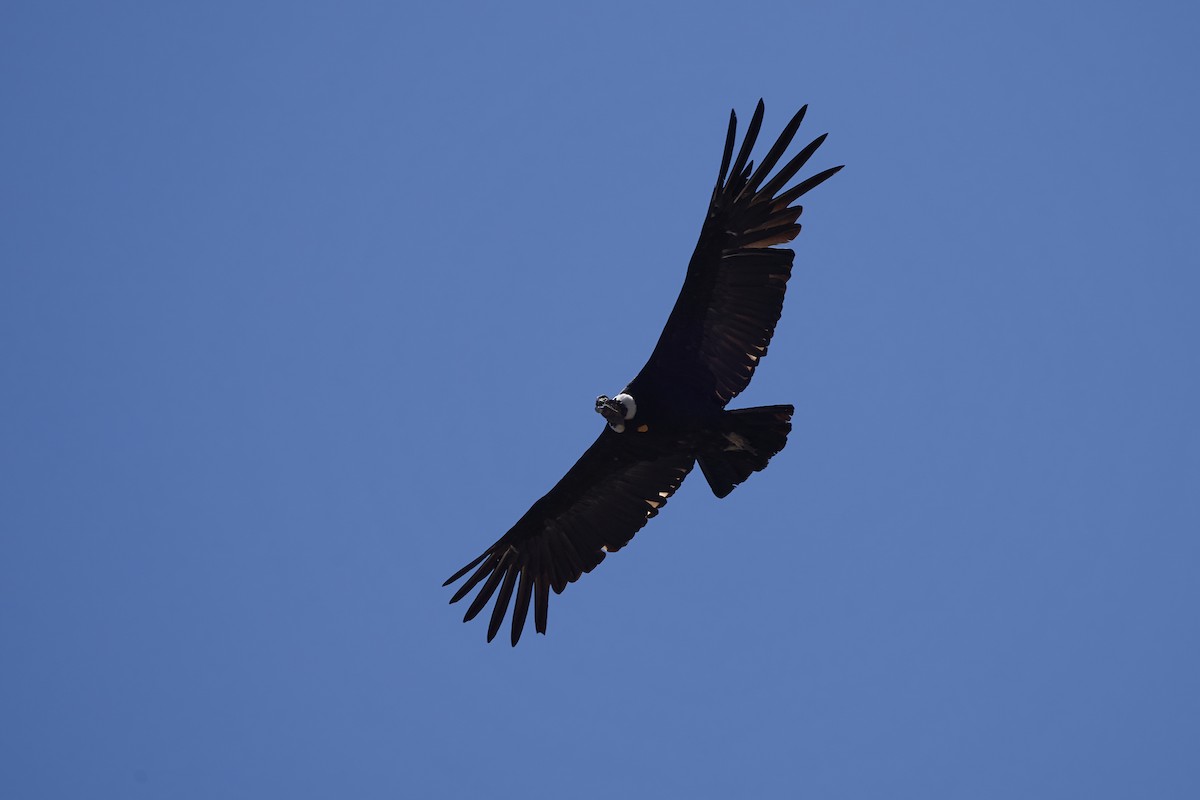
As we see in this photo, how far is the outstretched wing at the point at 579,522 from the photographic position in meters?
17.6

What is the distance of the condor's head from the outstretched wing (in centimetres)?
42

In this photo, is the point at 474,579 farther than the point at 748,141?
Yes

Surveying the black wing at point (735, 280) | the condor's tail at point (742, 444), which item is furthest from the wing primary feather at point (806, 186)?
the condor's tail at point (742, 444)

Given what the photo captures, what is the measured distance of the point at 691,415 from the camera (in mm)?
16781

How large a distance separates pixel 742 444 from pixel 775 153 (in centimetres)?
371

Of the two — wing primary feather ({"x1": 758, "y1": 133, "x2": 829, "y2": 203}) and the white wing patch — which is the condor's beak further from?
wing primary feather ({"x1": 758, "y1": 133, "x2": 829, "y2": 203})

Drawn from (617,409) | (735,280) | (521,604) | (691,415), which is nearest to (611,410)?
(617,409)

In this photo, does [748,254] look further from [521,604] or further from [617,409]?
[521,604]

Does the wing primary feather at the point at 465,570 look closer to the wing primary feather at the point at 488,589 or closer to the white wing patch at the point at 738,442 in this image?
the wing primary feather at the point at 488,589

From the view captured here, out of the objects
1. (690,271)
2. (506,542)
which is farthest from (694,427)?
(506,542)

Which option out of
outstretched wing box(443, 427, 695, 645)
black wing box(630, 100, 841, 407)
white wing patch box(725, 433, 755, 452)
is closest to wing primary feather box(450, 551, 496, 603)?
outstretched wing box(443, 427, 695, 645)

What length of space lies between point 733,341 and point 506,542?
14.1ft

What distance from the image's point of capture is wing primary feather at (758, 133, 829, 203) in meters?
15.7

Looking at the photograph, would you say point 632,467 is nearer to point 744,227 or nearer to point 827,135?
point 744,227
